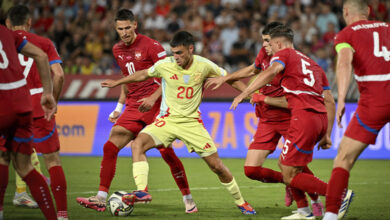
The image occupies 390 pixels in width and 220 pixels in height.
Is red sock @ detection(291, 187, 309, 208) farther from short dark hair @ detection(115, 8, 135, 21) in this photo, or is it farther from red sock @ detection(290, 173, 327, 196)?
short dark hair @ detection(115, 8, 135, 21)

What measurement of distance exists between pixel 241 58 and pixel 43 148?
437 inches

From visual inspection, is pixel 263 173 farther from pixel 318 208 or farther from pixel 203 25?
pixel 203 25

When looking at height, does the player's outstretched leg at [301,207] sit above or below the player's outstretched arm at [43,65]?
below

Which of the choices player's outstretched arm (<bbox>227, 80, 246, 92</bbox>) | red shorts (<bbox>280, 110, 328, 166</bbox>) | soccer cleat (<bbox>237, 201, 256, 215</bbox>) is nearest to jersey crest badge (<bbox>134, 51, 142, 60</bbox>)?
player's outstretched arm (<bbox>227, 80, 246, 92</bbox>)

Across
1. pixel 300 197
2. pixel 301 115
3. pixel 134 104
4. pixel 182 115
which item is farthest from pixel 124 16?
pixel 300 197

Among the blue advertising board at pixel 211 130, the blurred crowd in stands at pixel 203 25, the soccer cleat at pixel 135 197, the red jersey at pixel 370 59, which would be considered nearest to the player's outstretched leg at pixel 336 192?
the red jersey at pixel 370 59

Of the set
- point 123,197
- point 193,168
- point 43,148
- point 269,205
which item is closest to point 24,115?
point 43,148

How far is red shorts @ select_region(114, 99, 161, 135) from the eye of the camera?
8.70 metres

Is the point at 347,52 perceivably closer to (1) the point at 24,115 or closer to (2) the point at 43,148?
(1) the point at 24,115

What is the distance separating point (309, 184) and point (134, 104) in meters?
2.96

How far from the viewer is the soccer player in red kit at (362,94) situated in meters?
6.10

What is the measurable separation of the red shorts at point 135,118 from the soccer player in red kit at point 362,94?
11.0 feet

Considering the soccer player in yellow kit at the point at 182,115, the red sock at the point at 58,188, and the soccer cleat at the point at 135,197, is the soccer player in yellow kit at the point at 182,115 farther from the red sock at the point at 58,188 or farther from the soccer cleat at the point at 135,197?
the red sock at the point at 58,188

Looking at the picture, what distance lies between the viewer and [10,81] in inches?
224
